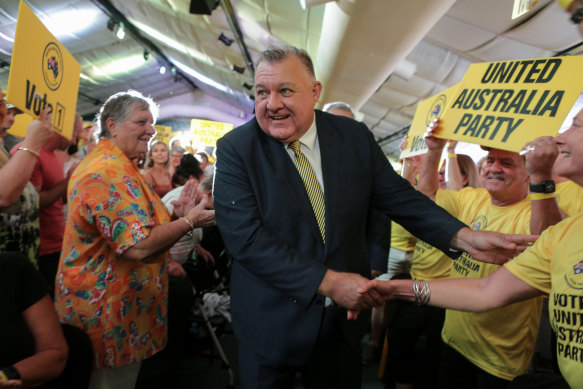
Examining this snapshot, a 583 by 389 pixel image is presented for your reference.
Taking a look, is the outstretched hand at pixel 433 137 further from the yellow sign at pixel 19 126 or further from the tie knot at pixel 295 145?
the yellow sign at pixel 19 126

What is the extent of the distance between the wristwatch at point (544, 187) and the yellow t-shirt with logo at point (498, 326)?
14.0 inches

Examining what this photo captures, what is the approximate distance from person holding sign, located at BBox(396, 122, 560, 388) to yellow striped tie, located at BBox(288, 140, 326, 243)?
838 millimetres

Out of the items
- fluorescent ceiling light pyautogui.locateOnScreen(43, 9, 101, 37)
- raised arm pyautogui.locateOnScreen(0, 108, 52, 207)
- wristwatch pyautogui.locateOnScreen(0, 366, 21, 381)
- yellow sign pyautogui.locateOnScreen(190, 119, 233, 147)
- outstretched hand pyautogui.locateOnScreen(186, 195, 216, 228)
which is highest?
fluorescent ceiling light pyautogui.locateOnScreen(43, 9, 101, 37)

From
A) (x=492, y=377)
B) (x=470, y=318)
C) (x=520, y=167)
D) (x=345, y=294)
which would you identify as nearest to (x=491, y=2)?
(x=520, y=167)

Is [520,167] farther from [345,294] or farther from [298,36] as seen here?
[298,36]

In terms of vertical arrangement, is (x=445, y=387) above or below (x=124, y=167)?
below

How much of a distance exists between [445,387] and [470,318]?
44 cm

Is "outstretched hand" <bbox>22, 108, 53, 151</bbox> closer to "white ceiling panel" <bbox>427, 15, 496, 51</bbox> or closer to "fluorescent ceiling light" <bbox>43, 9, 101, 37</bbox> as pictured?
"white ceiling panel" <bbox>427, 15, 496, 51</bbox>

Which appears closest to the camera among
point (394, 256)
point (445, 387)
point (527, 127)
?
point (527, 127)

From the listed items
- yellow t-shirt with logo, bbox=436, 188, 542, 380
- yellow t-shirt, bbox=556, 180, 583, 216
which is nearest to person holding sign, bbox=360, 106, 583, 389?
yellow t-shirt with logo, bbox=436, 188, 542, 380

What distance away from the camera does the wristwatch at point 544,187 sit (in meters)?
1.44

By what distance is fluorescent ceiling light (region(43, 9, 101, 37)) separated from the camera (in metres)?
7.55

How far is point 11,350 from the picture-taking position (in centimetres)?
127

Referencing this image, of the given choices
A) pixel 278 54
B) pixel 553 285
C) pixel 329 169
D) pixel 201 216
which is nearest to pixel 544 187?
pixel 553 285
